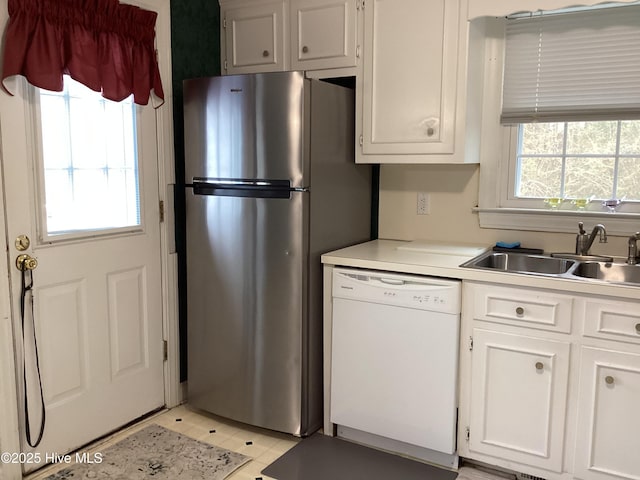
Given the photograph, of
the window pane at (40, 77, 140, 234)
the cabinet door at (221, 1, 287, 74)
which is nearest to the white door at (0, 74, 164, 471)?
the window pane at (40, 77, 140, 234)

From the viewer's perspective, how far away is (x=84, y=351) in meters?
2.60

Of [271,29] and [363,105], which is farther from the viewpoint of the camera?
[271,29]

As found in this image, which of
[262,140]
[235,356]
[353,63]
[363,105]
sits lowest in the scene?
[235,356]

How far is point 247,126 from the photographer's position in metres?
2.61

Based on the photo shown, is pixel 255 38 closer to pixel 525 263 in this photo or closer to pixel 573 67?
pixel 573 67

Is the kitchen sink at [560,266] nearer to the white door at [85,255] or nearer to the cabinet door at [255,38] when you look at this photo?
the cabinet door at [255,38]

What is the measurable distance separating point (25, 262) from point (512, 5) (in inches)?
90.3

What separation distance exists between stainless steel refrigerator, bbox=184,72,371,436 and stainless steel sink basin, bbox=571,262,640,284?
1121mm

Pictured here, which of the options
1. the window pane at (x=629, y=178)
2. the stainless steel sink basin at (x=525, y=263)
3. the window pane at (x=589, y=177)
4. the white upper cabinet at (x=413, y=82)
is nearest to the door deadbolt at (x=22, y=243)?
the white upper cabinet at (x=413, y=82)

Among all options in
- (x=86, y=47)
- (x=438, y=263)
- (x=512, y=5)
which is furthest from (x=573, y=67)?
(x=86, y=47)

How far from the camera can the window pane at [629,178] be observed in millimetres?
2650

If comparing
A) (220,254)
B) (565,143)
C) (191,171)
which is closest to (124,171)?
(191,171)

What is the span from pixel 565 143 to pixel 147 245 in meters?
2.12

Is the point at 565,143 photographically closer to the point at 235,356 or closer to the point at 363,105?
the point at 363,105
